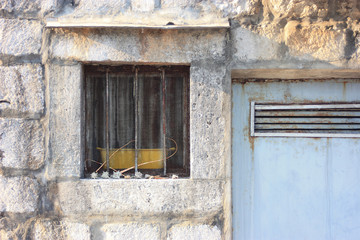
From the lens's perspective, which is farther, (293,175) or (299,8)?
(293,175)

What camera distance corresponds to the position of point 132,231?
1872 millimetres

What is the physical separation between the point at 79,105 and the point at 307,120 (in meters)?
1.61

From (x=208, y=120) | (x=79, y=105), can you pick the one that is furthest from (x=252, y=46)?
(x=79, y=105)

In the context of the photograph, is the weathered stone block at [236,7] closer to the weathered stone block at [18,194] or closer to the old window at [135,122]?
the old window at [135,122]

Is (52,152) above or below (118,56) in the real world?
below

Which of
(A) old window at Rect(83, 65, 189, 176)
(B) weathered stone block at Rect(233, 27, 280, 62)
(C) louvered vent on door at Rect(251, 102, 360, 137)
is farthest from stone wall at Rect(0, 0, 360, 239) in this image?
(C) louvered vent on door at Rect(251, 102, 360, 137)

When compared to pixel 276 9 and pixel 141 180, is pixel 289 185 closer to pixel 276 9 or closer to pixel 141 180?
pixel 141 180

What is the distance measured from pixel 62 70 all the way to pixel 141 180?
882 mm

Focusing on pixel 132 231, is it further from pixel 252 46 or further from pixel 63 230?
pixel 252 46

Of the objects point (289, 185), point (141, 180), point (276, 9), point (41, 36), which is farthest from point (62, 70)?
point (289, 185)

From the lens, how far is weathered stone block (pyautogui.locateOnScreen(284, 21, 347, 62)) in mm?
1821

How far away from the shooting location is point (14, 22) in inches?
73.2

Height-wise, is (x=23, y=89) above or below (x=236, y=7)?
below

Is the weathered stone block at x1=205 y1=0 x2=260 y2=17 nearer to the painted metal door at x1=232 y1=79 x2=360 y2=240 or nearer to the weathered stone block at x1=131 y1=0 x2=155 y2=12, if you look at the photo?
the weathered stone block at x1=131 y1=0 x2=155 y2=12
